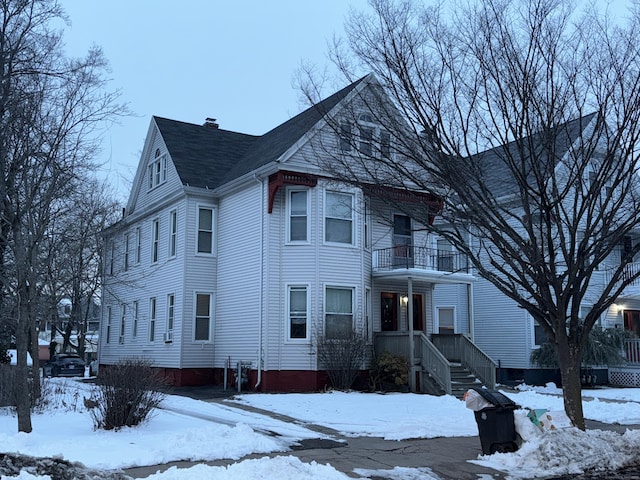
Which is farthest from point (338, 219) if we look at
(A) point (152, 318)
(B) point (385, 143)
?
(A) point (152, 318)

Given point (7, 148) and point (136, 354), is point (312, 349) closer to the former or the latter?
point (136, 354)

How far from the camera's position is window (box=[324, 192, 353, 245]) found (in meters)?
20.3

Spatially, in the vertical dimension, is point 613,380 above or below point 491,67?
below

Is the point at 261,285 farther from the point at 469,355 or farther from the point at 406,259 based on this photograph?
the point at 469,355

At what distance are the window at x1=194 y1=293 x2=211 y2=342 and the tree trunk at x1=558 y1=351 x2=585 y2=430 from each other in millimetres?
13714

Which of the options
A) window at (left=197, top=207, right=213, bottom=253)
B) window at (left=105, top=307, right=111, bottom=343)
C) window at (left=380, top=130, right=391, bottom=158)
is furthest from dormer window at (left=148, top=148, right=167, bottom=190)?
window at (left=380, top=130, right=391, bottom=158)

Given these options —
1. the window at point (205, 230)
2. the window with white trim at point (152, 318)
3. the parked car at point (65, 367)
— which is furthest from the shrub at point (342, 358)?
the parked car at point (65, 367)

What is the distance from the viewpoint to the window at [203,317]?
22250 mm

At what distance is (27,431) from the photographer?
1016 centimetres

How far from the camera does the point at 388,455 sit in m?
10.2

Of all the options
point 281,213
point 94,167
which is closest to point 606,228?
point 94,167

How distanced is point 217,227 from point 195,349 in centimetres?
435

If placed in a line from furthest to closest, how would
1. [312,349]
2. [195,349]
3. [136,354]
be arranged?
[136,354]
[195,349]
[312,349]

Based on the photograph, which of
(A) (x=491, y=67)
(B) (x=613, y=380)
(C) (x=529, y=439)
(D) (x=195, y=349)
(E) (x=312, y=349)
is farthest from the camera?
(B) (x=613, y=380)
